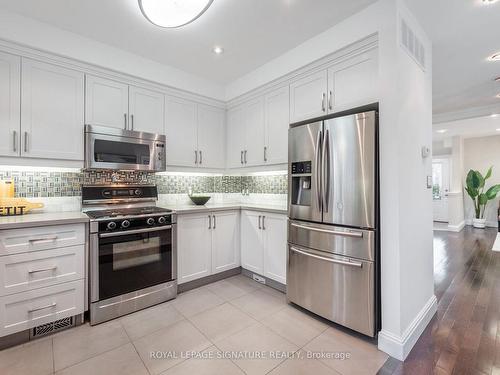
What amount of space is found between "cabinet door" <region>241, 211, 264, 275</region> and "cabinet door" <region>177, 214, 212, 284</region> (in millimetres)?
475

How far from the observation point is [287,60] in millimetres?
2670

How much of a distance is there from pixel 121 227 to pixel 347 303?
2.06 m

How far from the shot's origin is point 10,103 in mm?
2125

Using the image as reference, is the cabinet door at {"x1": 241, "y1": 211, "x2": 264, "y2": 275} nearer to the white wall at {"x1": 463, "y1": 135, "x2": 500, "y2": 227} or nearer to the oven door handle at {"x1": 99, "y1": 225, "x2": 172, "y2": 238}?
the oven door handle at {"x1": 99, "y1": 225, "x2": 172, "y2": 238}

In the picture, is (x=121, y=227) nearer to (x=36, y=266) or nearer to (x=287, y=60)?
(x=36, y=266)

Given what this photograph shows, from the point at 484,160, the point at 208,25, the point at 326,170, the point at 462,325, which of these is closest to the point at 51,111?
the point at 208,25

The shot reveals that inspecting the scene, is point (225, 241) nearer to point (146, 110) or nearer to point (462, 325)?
point (146, 110)

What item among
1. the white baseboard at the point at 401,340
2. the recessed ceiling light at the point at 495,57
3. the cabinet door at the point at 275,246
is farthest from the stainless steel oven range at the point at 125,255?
the recessed ceiling light at the point at 495,57

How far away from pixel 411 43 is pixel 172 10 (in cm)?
185

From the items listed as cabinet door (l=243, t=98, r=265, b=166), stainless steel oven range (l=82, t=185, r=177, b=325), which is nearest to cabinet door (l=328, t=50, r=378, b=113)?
cabinet door (l=243, t=98, r=265, b=166)

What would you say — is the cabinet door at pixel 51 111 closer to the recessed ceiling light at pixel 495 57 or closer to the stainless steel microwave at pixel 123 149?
the stainless steel microwave at pixel 123 149

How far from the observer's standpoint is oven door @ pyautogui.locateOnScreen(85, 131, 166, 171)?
2.45 meters

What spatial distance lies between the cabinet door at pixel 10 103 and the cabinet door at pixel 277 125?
7.90ft

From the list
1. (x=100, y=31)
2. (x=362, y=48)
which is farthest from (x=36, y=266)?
(x=362, y=48)
